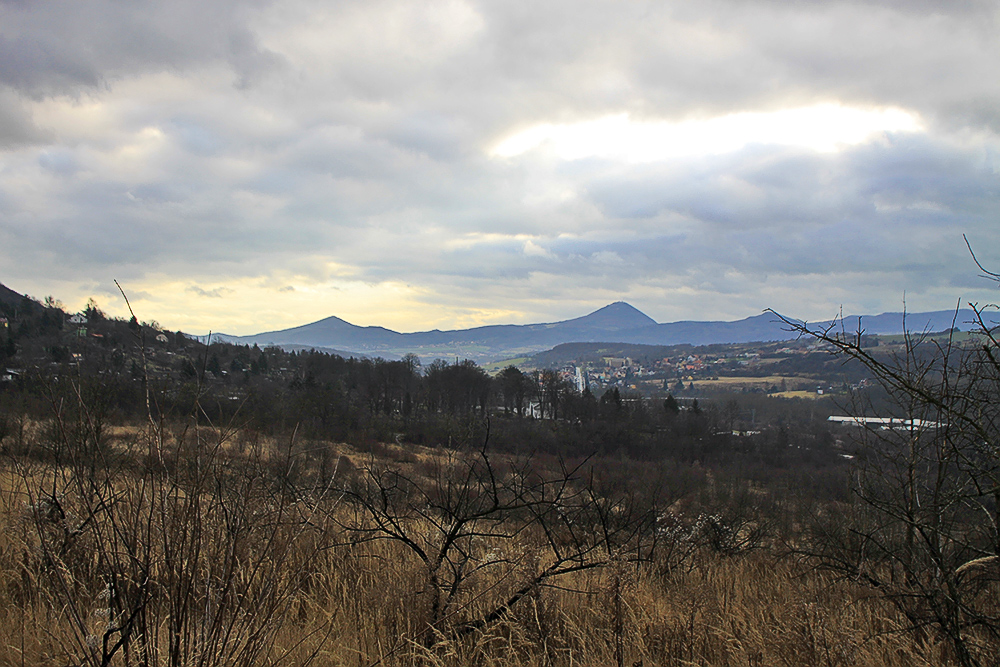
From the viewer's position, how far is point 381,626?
133 inches

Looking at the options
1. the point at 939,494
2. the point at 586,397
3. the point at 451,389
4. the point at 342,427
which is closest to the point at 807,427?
the point at 586,397

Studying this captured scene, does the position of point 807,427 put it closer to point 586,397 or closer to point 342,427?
point 586,397

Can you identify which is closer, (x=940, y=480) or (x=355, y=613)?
(x=355, y=613)

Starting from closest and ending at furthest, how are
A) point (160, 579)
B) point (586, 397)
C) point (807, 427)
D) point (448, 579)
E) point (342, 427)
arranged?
point (160, 579), point (448, 579), point (342, 427), point (586, 397), point (807, 427)

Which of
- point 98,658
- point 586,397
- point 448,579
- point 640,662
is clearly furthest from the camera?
point 586,397

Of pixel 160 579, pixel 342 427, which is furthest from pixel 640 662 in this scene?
pixel 342 427

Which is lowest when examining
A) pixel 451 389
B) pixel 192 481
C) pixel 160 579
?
pixel 451 389

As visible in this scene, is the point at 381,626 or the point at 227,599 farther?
the point at 381,626

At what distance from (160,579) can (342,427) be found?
35357 mm

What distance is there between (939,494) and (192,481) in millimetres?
4819

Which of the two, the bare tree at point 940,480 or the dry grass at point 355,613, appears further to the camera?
the bare tree at point 940,480

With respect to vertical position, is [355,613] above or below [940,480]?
below

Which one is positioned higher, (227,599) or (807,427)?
(227,599)

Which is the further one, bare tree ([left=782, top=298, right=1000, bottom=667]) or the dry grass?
bare tree ([left=782, top=298, right=1000, bottom=667])
